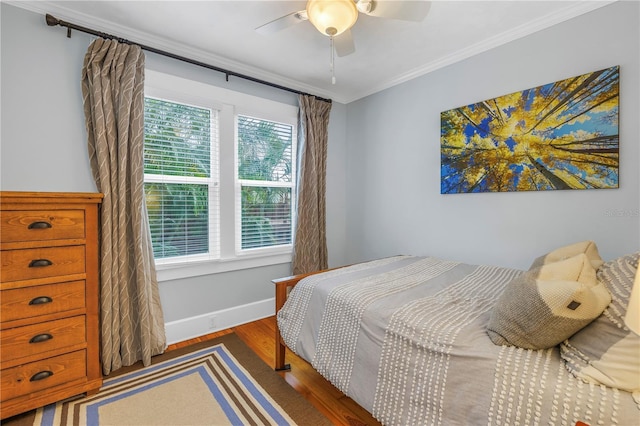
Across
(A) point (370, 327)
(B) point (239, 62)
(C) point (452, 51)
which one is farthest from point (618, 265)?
(B) point (239, 62)

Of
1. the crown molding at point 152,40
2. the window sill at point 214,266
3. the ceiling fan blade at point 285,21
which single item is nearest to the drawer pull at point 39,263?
the window sill at point 214,266

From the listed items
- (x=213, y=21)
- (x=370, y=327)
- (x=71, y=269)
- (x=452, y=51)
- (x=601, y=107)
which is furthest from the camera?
(x=452, y=51)

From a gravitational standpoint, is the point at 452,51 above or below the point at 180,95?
above

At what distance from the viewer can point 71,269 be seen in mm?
1674

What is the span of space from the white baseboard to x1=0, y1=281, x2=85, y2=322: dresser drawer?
0.87m

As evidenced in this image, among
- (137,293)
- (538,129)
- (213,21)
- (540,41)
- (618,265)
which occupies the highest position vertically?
(213,21)

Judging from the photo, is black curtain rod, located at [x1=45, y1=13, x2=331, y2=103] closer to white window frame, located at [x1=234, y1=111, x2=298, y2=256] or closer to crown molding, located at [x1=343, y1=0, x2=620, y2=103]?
white window frame, located at [x1=234, y1=111, x2=298, y2=256]

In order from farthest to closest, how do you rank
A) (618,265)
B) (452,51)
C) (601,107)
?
(452,51) → (601,107) → (618,265)

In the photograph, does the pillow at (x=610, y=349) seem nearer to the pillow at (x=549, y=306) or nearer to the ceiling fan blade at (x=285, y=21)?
the pillow at (x=549, y=306)

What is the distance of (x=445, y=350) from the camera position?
1.18 meters

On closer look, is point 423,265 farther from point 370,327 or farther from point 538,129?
point 538,129

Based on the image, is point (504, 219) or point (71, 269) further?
point (504, 219)

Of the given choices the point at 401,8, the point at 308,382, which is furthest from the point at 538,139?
the point at 308,382

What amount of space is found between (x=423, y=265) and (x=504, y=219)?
2.48 ft
